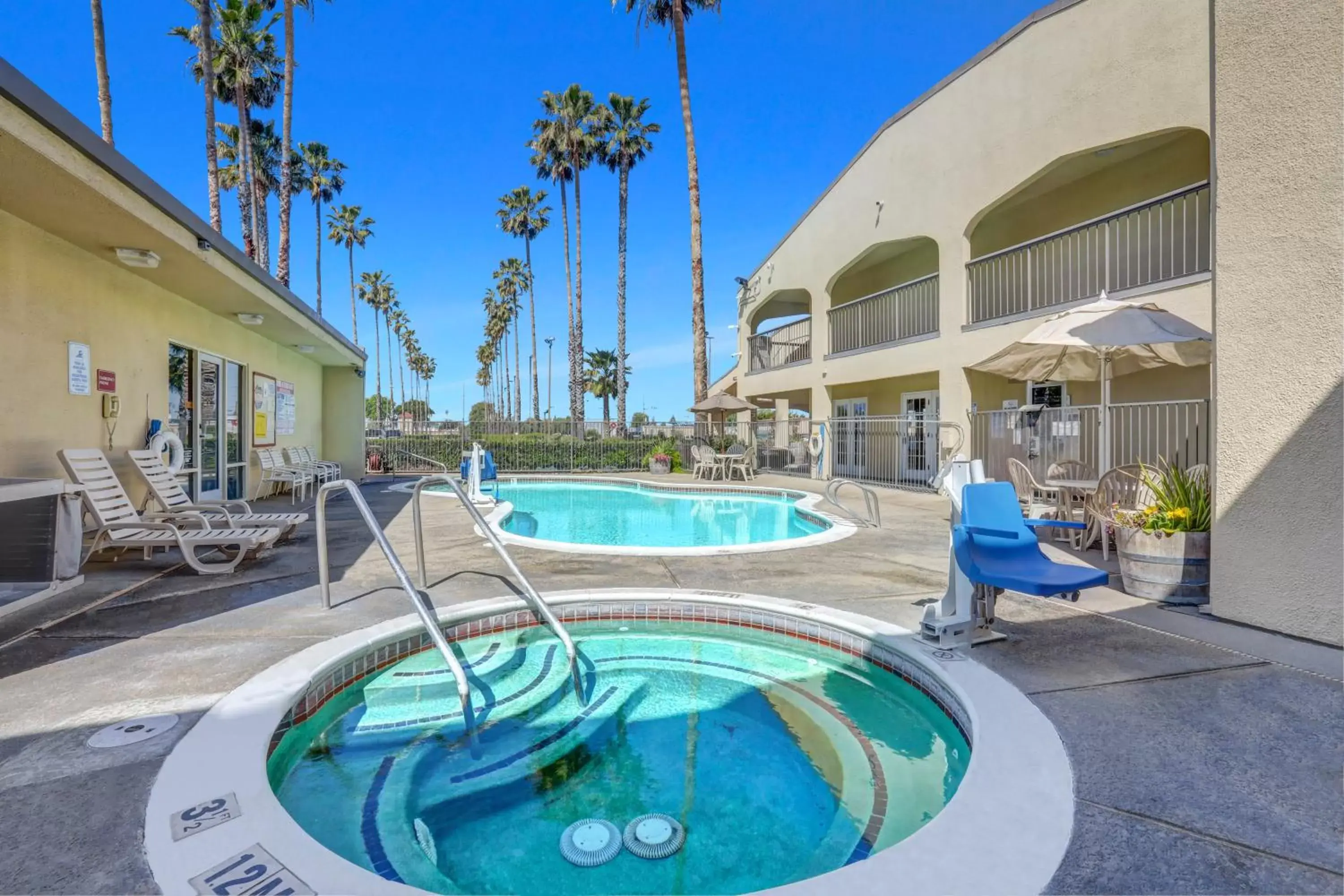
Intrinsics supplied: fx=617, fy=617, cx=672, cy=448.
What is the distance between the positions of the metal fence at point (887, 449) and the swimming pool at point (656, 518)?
3032mm

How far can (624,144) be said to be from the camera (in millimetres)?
25125

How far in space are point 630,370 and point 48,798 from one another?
60412 mm

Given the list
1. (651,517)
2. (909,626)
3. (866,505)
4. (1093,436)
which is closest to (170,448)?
(651,517)

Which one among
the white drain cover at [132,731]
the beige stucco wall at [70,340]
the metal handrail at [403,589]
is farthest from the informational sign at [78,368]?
the white drain cover at [132,731]

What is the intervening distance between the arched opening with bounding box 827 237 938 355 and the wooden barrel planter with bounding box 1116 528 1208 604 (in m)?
8.84

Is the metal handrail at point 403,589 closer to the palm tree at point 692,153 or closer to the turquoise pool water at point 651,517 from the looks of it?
the turquoise pool water at point 651,517

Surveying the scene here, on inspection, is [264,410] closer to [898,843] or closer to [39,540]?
[39,540]

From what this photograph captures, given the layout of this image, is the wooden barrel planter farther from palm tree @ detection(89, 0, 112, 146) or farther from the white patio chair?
palm tree @ detection(89, 0, 112, 146)

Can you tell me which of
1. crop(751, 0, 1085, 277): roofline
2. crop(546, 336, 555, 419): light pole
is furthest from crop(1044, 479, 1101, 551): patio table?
crop(546, 336, 555, 419): light pole

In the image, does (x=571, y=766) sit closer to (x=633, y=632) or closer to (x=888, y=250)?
(x=633, y=632)

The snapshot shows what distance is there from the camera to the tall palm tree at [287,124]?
1656 cm

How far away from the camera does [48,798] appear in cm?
203

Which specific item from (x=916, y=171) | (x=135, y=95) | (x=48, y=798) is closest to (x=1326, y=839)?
(x=48, y=798)

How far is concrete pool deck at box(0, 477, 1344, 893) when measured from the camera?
177cm
